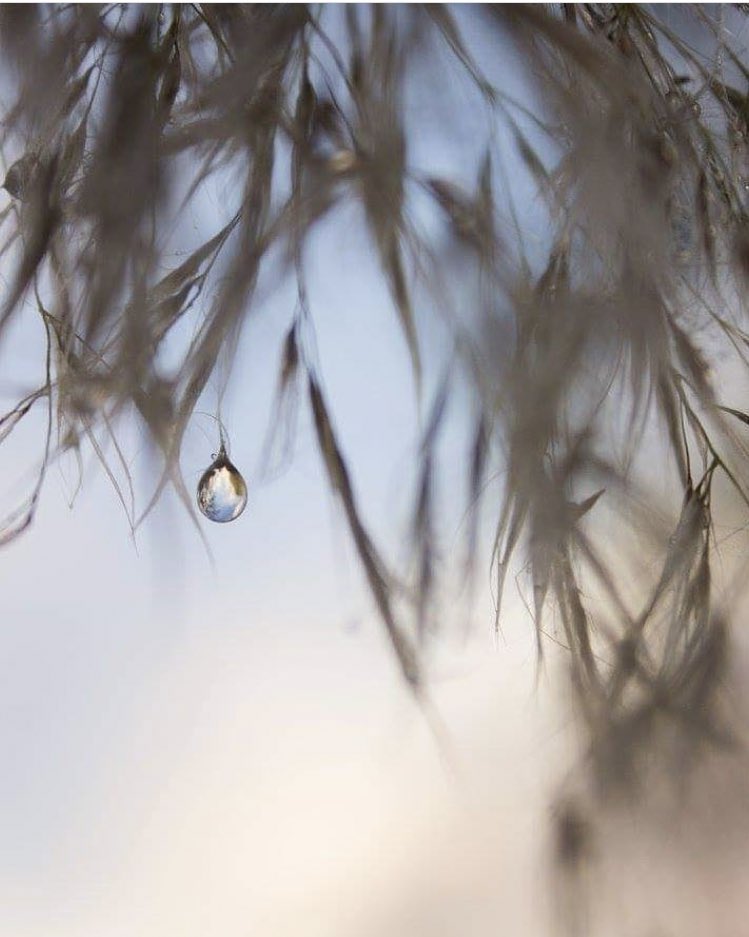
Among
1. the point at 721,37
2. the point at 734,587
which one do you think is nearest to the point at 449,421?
the point at 734,587

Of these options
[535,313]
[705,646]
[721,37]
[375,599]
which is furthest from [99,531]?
[721,37]

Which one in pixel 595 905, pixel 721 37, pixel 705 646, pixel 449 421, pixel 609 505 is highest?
pixel 721 37

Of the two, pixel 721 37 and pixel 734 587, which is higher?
pixel 721 37

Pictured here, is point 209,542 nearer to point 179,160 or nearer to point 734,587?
point 179,160
